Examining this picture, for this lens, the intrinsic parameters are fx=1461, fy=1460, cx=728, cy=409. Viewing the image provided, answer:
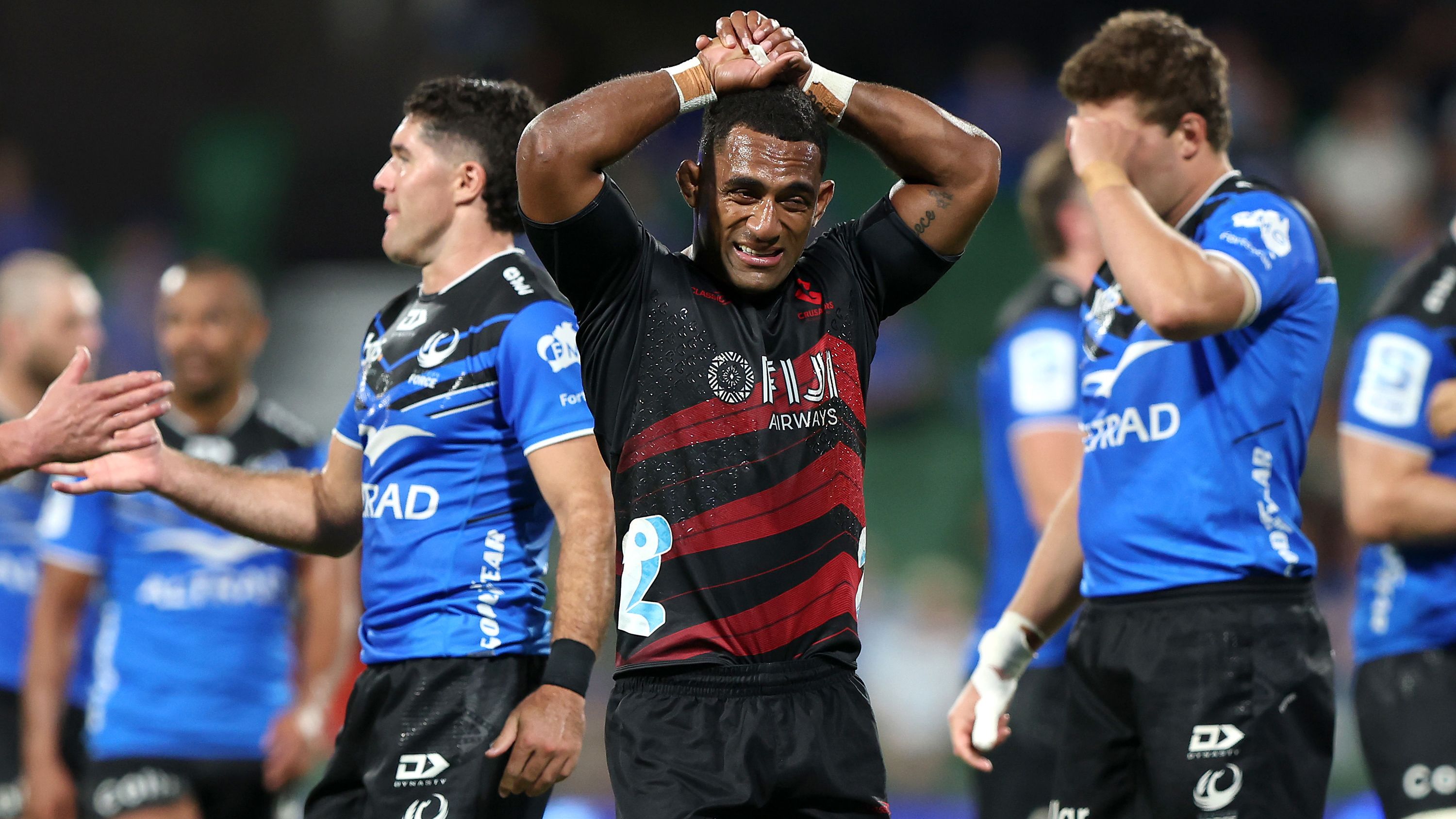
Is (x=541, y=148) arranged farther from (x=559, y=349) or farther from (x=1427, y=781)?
(x=1427, y=781)

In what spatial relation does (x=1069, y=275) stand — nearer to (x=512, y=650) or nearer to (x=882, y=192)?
(x=512, y=650)

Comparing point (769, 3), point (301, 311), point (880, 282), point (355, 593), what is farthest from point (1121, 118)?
point (769, 3)

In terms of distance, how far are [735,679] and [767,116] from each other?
1.27 metres

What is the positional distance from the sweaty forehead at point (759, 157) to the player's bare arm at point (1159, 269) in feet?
3.03

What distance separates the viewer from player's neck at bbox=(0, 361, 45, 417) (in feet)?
22.4

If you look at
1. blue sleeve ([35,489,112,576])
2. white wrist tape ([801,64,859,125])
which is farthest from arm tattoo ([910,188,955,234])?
blue sleeve ([35,489,112,576])

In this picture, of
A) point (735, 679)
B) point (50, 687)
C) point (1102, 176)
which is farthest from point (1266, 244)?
point (50, 687)

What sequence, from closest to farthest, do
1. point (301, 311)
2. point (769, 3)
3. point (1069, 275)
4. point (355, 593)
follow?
point (1069, 275)
point (355, 593)
point (301, 311)
point (769, 3)

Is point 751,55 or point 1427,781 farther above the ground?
point 751,55

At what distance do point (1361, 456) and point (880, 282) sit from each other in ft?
7.03

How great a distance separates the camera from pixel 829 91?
3.45 metres

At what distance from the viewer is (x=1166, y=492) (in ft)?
12.6

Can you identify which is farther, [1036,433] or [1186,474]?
[1036,433]

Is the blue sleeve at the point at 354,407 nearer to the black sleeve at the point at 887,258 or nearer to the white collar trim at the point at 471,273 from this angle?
the white collar trim at the point at 471,273
